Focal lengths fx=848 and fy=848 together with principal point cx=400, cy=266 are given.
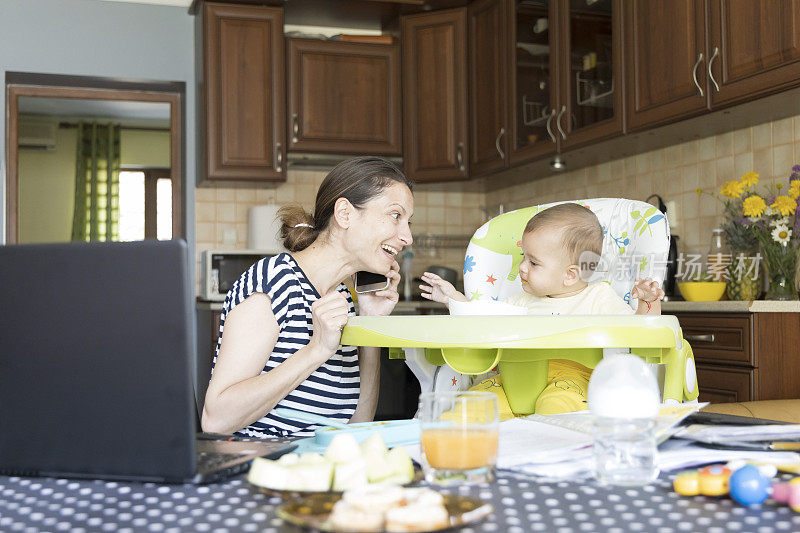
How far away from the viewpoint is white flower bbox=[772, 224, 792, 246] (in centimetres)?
271

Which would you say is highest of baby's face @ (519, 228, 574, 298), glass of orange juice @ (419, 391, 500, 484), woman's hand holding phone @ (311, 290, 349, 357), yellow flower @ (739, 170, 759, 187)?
yellow flower @ (739, 170, 759, 187)

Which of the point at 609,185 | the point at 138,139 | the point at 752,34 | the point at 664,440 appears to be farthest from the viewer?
the point at 138,139

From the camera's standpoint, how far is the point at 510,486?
0.78 m

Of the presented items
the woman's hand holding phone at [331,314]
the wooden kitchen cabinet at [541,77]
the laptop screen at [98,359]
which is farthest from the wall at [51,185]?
the laptop screen at [98,359]

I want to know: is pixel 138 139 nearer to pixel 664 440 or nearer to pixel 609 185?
pixel 609 185

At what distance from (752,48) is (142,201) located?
6334mm

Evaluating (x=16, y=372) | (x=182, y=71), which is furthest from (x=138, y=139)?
(x=16, y=372)

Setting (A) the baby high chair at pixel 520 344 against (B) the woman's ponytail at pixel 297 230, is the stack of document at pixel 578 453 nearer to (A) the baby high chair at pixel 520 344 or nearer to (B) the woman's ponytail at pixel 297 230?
(A) the baby high chair at pixel 520 344

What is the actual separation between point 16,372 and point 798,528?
2.31 ft

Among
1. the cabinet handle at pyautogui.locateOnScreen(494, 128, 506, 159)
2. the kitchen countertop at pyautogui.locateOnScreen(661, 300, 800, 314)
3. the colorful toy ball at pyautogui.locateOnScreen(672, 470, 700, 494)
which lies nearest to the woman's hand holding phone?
the colorful toy ball at pyautogui.locateOnScreen(672, 470, 700, 494)

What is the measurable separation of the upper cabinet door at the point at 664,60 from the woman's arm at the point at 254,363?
197 centimetres

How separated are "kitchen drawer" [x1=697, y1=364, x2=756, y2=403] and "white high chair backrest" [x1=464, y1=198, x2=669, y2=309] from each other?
732 millimetres

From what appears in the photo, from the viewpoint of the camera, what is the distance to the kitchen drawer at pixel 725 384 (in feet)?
8.31

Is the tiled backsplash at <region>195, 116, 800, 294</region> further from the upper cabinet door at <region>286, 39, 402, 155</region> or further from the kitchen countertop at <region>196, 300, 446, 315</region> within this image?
the kitchen countertop at <region>196, 300, 446, 315</region>
